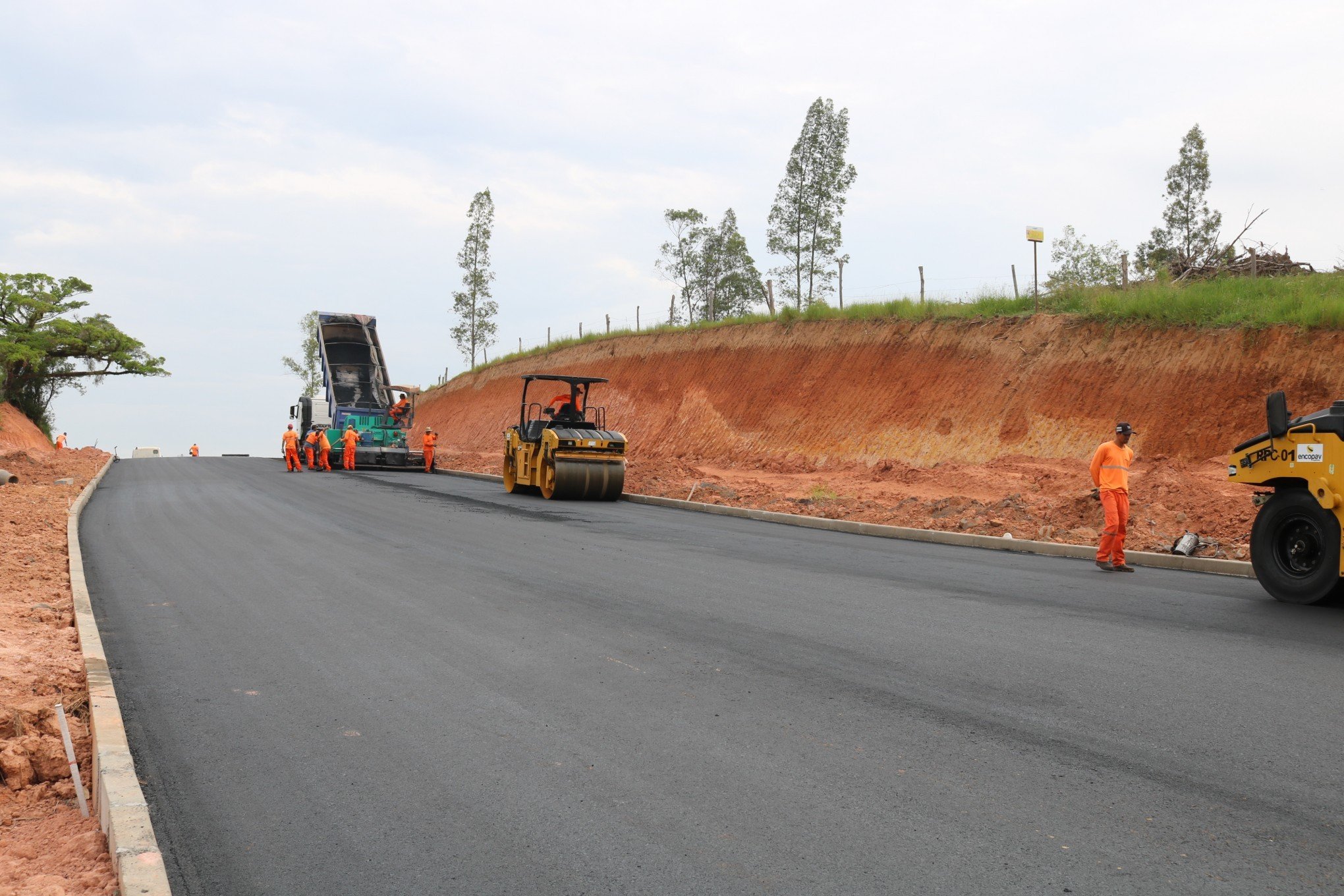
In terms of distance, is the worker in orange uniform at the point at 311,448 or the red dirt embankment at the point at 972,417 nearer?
the red dirt embankment at the point at 972,417

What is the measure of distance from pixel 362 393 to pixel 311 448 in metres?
2.40

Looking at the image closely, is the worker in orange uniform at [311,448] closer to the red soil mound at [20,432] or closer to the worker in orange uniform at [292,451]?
the worker in orange uniform at [292,451]

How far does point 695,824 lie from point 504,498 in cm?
1735

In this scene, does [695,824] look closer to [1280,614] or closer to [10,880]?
[10,880]

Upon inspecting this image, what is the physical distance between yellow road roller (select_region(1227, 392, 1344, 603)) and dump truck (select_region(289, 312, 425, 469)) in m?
25.6

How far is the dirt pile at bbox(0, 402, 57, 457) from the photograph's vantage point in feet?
141

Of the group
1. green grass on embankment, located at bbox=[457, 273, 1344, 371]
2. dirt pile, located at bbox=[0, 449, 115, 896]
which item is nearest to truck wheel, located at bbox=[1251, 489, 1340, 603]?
dirt pile, located at bbox=[0, 449, 115, 896]

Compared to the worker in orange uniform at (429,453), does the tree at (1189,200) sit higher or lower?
higher

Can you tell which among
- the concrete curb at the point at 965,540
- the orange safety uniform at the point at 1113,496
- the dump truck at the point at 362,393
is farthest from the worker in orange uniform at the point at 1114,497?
the dump truck at the point at 362,393

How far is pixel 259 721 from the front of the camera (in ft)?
17.6

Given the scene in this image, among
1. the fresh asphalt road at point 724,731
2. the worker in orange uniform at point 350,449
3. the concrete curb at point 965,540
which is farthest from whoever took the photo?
the worker in orange uniform at point 350,449

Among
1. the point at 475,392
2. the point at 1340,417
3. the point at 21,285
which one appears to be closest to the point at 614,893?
the point at 1340,417

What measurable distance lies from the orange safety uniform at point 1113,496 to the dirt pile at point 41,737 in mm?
10386

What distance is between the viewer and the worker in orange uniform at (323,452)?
3000 centimetres
